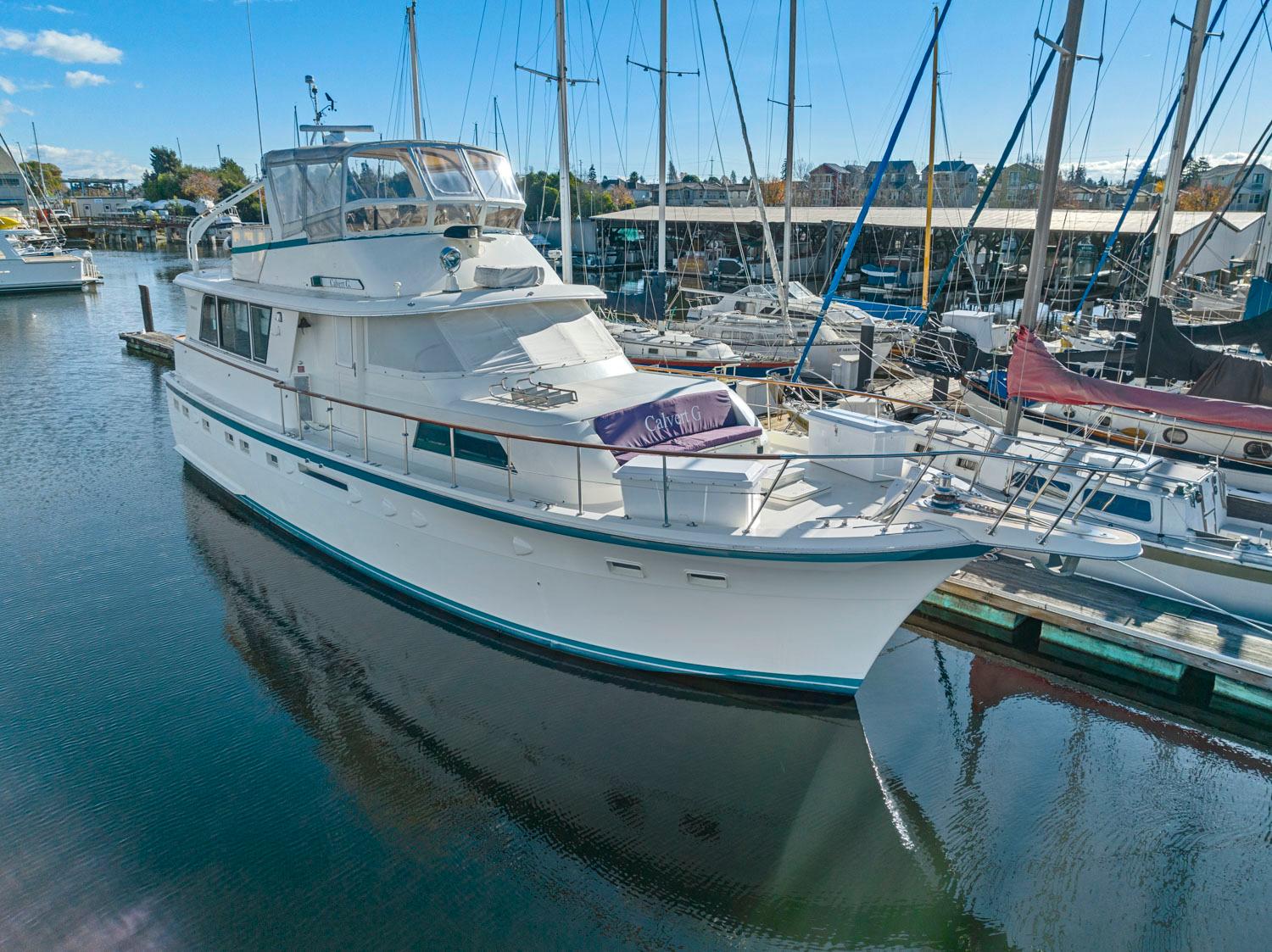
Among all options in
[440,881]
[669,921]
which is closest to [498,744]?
[440,881]

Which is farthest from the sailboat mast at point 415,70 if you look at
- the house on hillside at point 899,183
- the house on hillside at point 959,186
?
the house on hillside at point 899,183

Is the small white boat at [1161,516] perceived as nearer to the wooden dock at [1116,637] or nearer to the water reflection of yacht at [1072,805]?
the wooden dock at [1116,637]

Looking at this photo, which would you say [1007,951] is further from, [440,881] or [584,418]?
[584,418]

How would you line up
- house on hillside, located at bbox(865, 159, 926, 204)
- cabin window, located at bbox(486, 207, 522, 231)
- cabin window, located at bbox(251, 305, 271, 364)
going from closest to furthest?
cabin window, located at bbox(486, 207, 522, 231) < cabin window, located at bbox(251, 305, 271, 364) < house on hillside, located at bbox(865, 159, 926, 204)

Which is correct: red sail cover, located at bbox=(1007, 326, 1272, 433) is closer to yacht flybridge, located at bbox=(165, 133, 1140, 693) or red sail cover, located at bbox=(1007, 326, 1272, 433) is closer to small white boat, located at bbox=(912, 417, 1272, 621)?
small white boat, located at bbox=(912, 417, 1272, 621)

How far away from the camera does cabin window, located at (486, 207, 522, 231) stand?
11961mm

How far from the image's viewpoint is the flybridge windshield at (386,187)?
1102cm

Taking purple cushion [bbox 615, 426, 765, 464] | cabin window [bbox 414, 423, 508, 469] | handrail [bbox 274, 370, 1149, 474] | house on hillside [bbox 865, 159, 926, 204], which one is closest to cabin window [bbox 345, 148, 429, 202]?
handrail [bbox 274, 370, 1149, 474]

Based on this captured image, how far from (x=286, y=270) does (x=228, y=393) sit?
8.64 ft

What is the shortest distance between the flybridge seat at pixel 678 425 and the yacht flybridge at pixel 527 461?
1.1 inches

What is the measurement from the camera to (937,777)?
26.7 ft

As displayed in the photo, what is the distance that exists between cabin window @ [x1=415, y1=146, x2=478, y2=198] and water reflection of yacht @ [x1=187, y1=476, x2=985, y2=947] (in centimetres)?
585

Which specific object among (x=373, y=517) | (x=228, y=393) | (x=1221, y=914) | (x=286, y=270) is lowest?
(x=1221, y=914)

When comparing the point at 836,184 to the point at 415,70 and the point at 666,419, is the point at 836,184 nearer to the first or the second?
the point at 415,70
